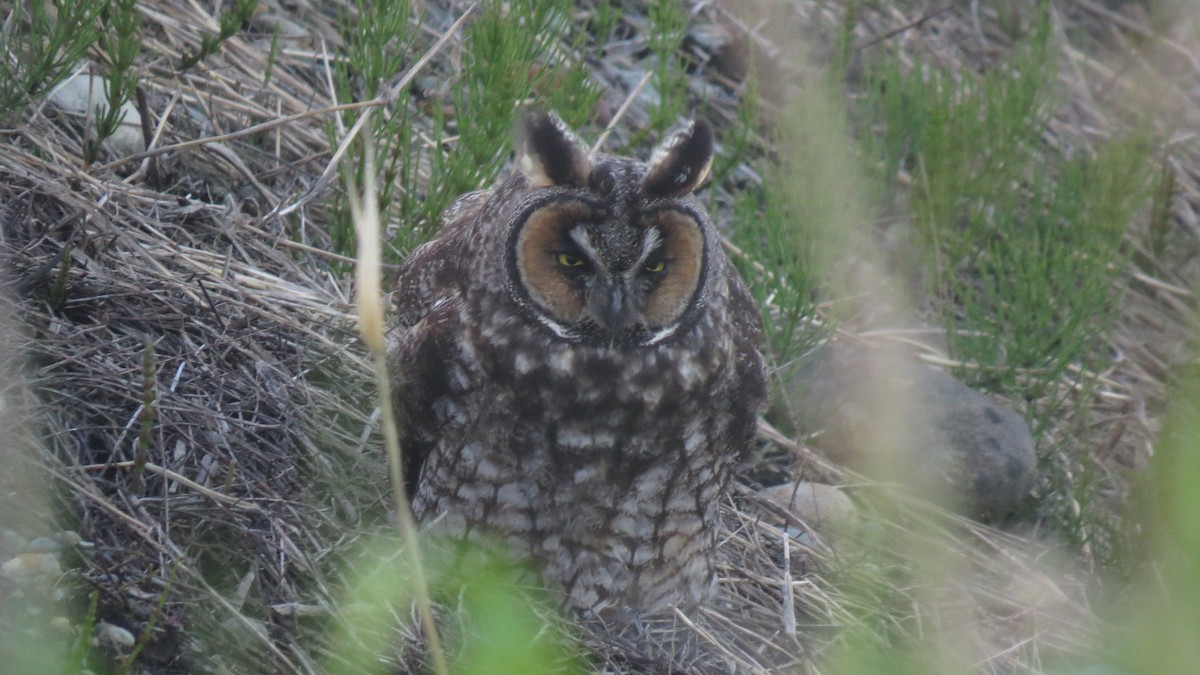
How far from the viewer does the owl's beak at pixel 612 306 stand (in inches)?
80.8

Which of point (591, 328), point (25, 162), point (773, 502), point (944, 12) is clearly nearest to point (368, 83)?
point (25, 162)

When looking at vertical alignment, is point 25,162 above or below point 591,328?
below

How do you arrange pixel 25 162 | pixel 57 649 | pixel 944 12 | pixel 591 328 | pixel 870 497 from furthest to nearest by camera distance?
pixel 944 12, pixel 870 497, pixel 25 162, pixel 591 328, pixel 57 649

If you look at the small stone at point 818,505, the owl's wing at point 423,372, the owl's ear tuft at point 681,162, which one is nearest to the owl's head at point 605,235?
the owl's ear tuft at point 681,162

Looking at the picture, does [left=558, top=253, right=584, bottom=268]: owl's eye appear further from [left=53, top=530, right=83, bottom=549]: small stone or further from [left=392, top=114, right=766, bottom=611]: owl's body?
[left=53, top=530, right=83, bottom=549]: small stone

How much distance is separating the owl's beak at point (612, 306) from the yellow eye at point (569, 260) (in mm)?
60

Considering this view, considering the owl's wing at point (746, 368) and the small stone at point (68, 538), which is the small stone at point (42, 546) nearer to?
the small stone at point (68, 538)

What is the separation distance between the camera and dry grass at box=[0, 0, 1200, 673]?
1.96 metres

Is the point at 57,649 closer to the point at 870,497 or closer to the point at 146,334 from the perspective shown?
the point at 146,334

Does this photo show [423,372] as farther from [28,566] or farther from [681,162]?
[28,566]

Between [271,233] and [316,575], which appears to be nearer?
[316,575]

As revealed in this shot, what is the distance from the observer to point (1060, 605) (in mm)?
2715

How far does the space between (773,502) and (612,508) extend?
2.64 ft

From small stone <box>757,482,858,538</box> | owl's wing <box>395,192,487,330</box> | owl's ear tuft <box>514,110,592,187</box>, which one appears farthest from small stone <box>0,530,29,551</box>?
small stone <box>757,482,858,538</box>
